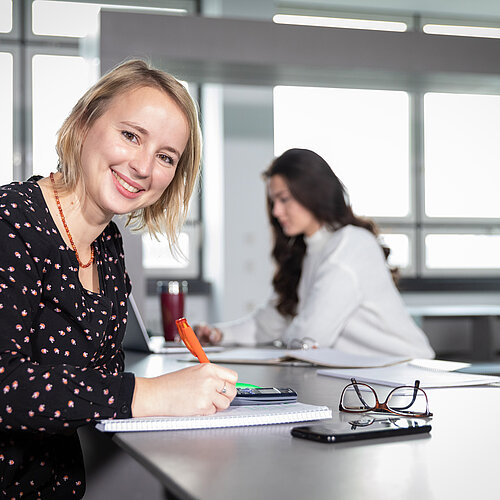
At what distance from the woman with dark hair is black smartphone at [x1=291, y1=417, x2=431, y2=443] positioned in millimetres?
1065

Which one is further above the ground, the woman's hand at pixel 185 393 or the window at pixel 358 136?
the window at pixel 358 136

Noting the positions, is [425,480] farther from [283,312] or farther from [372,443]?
[283,312]

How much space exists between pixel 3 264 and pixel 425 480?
645 mm

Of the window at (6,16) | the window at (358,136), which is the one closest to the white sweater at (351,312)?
the window at (358,136)

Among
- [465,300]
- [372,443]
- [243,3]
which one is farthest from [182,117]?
[465,300]

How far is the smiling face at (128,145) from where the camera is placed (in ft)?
4.14

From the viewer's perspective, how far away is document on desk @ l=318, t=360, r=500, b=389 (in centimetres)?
138

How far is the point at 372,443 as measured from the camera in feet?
2.87

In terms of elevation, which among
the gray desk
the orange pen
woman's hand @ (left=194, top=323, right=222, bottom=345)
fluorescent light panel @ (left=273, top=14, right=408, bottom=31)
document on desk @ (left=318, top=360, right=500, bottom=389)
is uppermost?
fluorescent light panel @ (left=273, top=14, right=408, bottom=31)

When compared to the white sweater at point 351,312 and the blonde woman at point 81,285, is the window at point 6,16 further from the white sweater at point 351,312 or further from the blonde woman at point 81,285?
the blonde woman at point 81,285

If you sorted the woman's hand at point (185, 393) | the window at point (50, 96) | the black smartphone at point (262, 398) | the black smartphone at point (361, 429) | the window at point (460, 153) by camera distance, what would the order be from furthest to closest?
the window at point (460, 153), the window at point (50, 96), the black smartphone at point (262, 398), the woman's hand at point (185, 393), the black smartphone at point (361, 429)

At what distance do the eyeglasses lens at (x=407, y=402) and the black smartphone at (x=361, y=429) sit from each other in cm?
7

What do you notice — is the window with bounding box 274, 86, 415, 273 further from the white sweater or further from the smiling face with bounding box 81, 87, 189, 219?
the smiling face with bounding box 81, 87, 189, 219

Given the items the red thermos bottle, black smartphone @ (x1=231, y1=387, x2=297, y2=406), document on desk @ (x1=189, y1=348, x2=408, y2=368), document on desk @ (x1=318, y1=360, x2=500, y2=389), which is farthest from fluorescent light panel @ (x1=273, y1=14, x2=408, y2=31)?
black smartphone @ (x1=231, y1=387, x2=297, y2=406)
